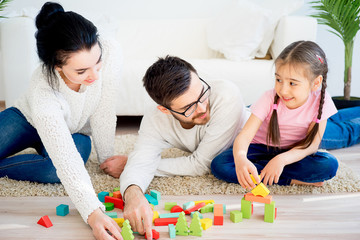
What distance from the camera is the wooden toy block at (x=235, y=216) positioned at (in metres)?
1.40

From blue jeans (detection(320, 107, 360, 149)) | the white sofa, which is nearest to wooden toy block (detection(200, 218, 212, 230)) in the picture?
blue jeans (detection(320, 107, 360, 149))

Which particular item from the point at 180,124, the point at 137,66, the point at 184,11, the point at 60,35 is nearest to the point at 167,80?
the point at 180,124

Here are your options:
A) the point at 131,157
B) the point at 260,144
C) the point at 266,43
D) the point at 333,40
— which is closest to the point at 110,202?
the point at 131,157

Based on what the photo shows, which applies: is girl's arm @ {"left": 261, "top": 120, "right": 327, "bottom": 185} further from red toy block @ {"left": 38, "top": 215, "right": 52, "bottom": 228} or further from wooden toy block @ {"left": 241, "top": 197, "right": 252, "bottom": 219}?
red toy block @ {"left": 38, "top": 215, "right": 52, "bottom": 228}

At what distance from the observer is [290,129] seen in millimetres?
1708

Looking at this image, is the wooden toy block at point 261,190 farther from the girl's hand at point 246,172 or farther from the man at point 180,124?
the man at point 180,124

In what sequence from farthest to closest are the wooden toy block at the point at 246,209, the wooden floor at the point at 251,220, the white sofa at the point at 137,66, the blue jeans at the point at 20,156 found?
the white sofa at the point at 137,66, the blue jeans at the point at 20,156, the wooden toy block at the point at 246,209, the wooden floor at the point at 251,220

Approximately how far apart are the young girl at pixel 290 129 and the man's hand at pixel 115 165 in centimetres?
44

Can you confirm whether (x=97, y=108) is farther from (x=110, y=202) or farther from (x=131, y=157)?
(x=110, y=202)

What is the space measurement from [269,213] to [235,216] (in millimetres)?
122

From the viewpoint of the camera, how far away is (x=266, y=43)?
2.94 m

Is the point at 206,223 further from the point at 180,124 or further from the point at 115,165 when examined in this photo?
the point at 115,165

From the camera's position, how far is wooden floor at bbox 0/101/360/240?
52.0 inches

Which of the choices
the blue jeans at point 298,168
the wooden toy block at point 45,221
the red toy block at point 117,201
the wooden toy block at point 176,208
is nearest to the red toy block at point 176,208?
the wooden toy block at point 176,208
